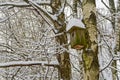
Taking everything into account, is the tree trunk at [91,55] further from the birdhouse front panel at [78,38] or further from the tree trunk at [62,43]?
the tree trunk at [62,43]

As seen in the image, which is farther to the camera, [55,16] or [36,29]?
[36,29]

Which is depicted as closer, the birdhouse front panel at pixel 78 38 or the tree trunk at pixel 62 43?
the birdhouse front panel at pixel 78 38

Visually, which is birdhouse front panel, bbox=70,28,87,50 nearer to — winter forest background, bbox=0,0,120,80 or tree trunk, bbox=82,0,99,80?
winter forest background, bbox=0,0,120,80

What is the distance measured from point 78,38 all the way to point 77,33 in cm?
6

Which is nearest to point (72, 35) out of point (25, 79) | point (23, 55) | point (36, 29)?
point (23, 55)

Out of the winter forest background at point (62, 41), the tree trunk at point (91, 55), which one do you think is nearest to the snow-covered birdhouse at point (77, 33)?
the winter forest background at point (62, 41)

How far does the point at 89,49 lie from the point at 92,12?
0.51 meters

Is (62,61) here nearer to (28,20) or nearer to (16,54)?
(16,54)

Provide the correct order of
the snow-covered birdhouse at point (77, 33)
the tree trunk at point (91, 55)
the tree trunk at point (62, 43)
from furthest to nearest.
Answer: the tree trunk at point (62, 43) < the tree trunk at point (91, 55) < the snow-covered birdhouse at point (77, 33)

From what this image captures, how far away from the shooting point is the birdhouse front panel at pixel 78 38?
380cm

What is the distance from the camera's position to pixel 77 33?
12.6ft

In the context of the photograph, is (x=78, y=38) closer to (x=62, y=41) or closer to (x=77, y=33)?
(x=77, y=33)

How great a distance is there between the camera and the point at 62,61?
563 centimetres

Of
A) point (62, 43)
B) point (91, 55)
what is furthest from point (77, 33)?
point (62, 43)
